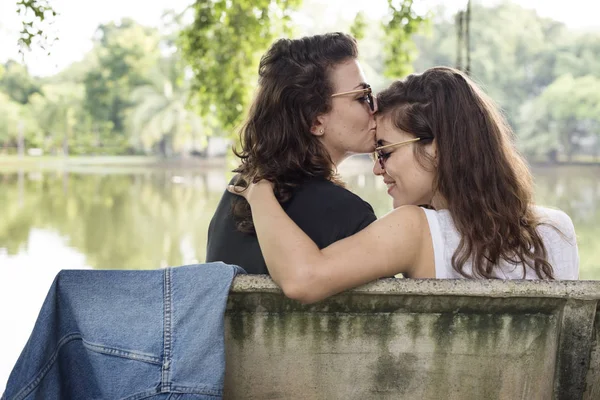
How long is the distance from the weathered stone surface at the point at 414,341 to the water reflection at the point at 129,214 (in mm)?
7056

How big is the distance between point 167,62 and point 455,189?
49670 mm

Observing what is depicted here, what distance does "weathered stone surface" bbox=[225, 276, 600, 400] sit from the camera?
1616mm

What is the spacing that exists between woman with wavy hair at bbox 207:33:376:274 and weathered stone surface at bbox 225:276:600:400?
0.26 metres

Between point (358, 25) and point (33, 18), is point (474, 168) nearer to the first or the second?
point (33, 18)

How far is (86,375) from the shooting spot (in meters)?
1.60

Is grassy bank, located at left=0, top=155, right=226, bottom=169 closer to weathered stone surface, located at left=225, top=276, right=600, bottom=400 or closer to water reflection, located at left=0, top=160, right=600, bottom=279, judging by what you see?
water reflection, located at left=0, top=160, right=600, bottom=279

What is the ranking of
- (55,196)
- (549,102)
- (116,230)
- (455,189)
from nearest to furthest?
(455,189), (116,230), (55,196), (549,102)

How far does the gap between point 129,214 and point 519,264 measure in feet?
74.9

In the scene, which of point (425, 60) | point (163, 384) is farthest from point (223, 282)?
point (425, 60)

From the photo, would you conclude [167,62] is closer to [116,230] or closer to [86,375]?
[116,230]

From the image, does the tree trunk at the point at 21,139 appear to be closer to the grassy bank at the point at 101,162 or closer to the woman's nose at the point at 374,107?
the grassy bank at the point at 101,162

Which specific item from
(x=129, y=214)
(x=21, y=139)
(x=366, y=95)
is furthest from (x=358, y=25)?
(x=21, y=139)

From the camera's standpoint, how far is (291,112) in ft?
6.71

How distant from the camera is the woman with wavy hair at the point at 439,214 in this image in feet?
5.41
